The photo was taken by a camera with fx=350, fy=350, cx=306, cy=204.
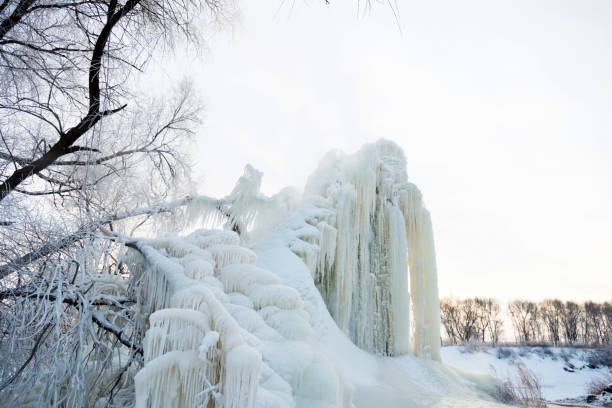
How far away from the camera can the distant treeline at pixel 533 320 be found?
104 ft

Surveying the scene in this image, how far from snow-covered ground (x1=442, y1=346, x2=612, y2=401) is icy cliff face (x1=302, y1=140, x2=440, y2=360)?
13857 millimetres

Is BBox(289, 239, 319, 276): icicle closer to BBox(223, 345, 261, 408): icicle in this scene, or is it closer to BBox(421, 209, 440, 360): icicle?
BBox(223, 345, 261, 408): icicle

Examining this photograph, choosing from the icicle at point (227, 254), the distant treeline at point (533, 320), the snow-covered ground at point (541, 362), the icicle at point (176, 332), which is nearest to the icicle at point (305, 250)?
the icicle at point (227, 254)

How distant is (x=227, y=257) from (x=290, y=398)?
1.72 meters

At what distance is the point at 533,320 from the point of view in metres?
33.5

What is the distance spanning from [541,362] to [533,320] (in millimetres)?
12632

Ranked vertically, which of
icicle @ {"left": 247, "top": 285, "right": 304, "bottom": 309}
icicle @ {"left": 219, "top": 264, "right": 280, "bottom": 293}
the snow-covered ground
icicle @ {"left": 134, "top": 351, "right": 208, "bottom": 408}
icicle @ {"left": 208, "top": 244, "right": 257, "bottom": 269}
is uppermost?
icicle @ {"left": 208, "top": 244, "right": 257, "bottom": 269}

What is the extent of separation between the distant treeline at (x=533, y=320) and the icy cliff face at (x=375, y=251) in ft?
84.7

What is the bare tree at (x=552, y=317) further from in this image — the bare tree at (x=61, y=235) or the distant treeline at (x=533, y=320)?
the bare tree at (x=61, y=235)

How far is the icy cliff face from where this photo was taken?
7.52m

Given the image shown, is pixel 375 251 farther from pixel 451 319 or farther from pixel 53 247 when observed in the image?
pixel 451 319

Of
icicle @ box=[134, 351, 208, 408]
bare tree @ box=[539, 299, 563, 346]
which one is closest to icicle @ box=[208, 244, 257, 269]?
icicle @ box=[134, 351, 208, 408]

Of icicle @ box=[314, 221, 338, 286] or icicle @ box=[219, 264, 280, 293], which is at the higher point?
icicle @ box=[314, 221, 338, 286]

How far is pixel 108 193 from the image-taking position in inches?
190
